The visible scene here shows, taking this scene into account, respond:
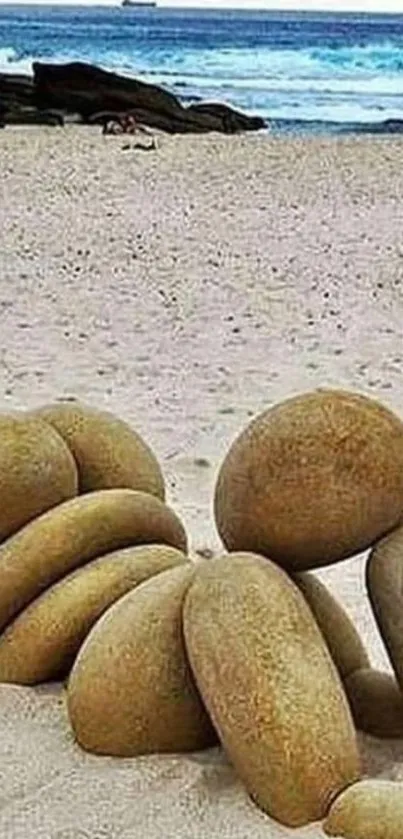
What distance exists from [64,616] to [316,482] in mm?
441

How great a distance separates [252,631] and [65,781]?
1.11 ft

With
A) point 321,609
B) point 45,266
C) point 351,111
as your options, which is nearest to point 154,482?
point 321,609

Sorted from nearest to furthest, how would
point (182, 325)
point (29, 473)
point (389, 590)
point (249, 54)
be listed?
point (389, 590)
point (29, 473)
point (182, 325)
point (249, 54)

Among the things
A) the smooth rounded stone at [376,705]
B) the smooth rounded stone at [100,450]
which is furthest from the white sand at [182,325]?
the smooth rounded stone at [100,450]

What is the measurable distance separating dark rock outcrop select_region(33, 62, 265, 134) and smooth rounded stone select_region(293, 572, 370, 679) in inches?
575

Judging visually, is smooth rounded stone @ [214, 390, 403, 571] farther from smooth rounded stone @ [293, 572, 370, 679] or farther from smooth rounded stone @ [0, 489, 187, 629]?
smooth rounded stone @ [0, 489, 187, 629]

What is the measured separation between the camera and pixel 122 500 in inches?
106

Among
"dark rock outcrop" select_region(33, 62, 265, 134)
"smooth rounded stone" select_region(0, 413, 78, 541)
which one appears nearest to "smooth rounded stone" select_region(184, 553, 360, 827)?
"smooth rounded stone" select_region(0, 413, 78, 541)

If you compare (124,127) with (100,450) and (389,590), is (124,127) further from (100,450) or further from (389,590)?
(389,590)

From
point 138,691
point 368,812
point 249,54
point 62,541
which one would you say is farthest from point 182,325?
point 249,54

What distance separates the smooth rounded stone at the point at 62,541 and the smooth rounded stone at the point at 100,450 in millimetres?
192

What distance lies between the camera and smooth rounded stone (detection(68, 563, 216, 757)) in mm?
2383

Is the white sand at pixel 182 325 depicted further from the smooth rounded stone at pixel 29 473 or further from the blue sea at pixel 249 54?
the blue sea at pixel 249 54

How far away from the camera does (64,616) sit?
256cm
